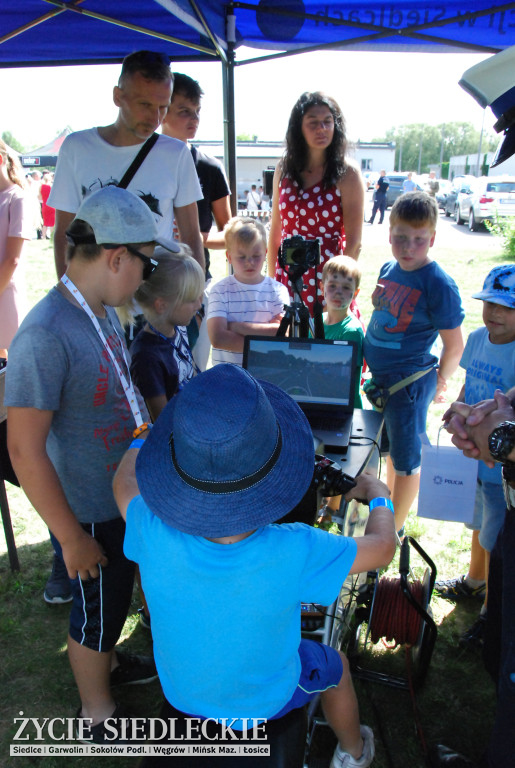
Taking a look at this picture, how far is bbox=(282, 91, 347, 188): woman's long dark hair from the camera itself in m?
3.14

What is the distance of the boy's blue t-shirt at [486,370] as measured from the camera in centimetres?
215

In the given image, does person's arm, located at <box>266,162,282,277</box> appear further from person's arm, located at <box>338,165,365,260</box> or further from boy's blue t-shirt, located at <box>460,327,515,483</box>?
boy's blue t-shirt, located at <box>460,327,515,483</box>

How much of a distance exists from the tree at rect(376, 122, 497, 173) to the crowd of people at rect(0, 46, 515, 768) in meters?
93.7

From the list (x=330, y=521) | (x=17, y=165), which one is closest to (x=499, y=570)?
(x=330, y=521)

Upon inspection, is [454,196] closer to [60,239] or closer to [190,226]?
[190,226]

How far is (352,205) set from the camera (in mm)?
3174

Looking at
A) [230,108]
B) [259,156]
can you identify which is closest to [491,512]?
[230,108]

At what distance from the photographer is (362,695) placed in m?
2.09

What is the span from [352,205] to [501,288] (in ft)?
4.37

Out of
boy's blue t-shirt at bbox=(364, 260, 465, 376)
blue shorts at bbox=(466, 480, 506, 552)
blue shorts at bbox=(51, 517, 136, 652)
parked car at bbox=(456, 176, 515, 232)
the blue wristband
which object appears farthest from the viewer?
parked car at bbox=(456, 176, 515, 232)

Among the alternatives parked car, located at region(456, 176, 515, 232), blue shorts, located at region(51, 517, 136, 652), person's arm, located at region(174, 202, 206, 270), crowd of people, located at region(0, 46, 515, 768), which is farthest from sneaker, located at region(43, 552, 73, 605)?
parked car, located at region(456, 176, 515, 232)

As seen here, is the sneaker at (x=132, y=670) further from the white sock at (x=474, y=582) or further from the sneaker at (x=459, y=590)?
the white sock at (x=474, y=582)

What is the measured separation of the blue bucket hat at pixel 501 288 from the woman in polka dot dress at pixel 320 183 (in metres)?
1.17

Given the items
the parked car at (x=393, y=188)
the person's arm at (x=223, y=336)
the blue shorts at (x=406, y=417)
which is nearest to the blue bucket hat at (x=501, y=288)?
the blue shorts at (x=406, y=417)
